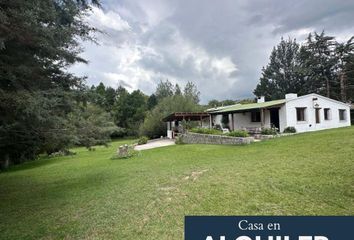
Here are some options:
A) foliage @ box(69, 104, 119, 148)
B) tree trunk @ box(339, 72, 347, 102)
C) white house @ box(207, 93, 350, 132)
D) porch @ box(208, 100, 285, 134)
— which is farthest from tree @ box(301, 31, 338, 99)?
foliage @ box(69, 104, 119, 148)

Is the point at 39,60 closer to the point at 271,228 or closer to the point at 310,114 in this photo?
the point at 271,228

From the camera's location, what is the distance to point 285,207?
17.0ft

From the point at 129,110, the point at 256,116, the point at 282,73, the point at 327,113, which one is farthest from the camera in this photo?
the point at 129,110

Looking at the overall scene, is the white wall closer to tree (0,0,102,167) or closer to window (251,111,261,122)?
window (251,111,261,122)

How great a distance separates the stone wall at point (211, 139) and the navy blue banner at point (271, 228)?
44.4ft

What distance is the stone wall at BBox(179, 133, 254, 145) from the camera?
659 inches

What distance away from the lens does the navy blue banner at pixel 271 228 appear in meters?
3.14

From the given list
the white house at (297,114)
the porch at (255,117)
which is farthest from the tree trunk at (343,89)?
the porch at (255,117)

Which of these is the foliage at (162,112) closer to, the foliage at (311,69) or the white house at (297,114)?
the white house at (297,114)

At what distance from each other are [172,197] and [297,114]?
1796cm

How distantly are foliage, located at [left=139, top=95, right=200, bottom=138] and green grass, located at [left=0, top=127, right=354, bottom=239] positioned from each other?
990 inches

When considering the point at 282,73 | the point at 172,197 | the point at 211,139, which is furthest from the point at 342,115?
the point at 282,73

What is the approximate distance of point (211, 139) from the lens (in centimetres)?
1934

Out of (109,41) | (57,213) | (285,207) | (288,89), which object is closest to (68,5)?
(109,41)
